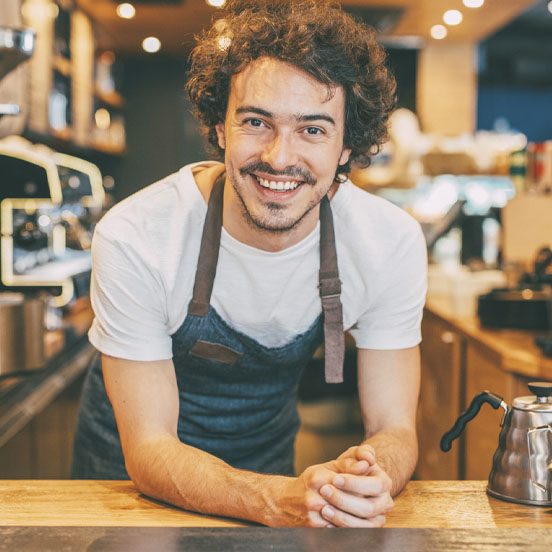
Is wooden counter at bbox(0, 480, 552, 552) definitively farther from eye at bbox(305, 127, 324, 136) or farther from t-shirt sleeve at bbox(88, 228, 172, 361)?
eye at bbox(305, 127, 324, 136)

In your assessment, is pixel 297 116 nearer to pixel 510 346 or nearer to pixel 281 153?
pixel 281 153

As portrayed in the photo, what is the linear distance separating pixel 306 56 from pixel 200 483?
31.0 inches

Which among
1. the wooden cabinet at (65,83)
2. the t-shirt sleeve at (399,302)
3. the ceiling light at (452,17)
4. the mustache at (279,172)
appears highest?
the ceiling light at (452,17)

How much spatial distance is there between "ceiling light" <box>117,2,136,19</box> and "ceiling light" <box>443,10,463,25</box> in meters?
2.12

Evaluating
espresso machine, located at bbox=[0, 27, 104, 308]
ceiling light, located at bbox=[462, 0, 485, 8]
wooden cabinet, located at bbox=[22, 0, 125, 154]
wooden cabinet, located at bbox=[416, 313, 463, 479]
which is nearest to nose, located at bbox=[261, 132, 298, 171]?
espresso machine, located at bbox=[0, 27, 104, 308]

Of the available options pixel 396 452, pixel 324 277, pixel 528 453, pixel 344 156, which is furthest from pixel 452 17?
pixel 528 453

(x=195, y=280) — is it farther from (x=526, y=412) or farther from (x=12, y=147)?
(x=12, y=147)

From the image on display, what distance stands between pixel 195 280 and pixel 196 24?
4434 millimetres

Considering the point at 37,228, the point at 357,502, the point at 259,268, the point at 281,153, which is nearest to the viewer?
the point at 357,502

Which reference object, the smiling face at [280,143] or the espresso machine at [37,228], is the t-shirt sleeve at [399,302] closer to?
the smiling face at [280,143]

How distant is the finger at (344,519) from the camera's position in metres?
1.09

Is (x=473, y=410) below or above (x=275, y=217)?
below

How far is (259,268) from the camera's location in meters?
1.49

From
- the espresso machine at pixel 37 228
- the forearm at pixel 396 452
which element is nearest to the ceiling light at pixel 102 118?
the espresso machine at pixel 37 228
